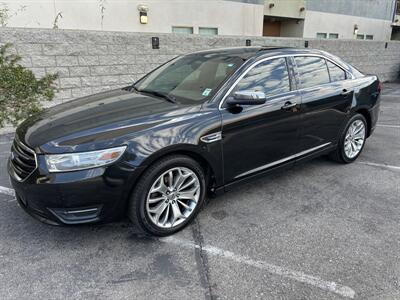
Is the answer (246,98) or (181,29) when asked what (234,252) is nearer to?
(246,98)

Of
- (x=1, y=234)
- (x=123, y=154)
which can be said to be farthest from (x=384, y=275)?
(x=1, y=234)

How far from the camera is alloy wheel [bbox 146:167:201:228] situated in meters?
2.65

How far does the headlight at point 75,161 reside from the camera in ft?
7.57

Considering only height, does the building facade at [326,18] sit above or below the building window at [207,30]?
above

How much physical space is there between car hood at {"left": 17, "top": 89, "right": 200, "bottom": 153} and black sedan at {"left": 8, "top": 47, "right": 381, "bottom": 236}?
1 centimetres

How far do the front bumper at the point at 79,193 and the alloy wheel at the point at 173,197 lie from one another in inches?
10.1

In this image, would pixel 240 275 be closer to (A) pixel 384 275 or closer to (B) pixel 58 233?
(A) pixel 384 275

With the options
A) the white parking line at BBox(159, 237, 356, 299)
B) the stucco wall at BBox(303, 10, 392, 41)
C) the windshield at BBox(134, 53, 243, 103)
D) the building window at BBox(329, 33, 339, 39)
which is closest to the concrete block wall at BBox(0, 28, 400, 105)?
the windshield at BBox(134, 53, 243, 103)

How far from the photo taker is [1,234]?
278 centimetres

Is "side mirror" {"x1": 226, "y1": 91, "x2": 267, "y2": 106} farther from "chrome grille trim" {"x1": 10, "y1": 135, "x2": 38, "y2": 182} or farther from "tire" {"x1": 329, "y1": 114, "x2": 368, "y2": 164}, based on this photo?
"tire" {"x1": 329, "y1": 114, "x2": 368, "y2": 164}

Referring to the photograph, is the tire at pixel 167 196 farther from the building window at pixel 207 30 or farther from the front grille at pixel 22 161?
the building window at pixel 207 30

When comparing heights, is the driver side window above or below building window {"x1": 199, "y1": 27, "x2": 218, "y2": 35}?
below

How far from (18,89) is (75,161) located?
14.0 ft

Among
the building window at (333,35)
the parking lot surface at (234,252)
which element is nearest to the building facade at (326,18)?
the building window at (333,35)
